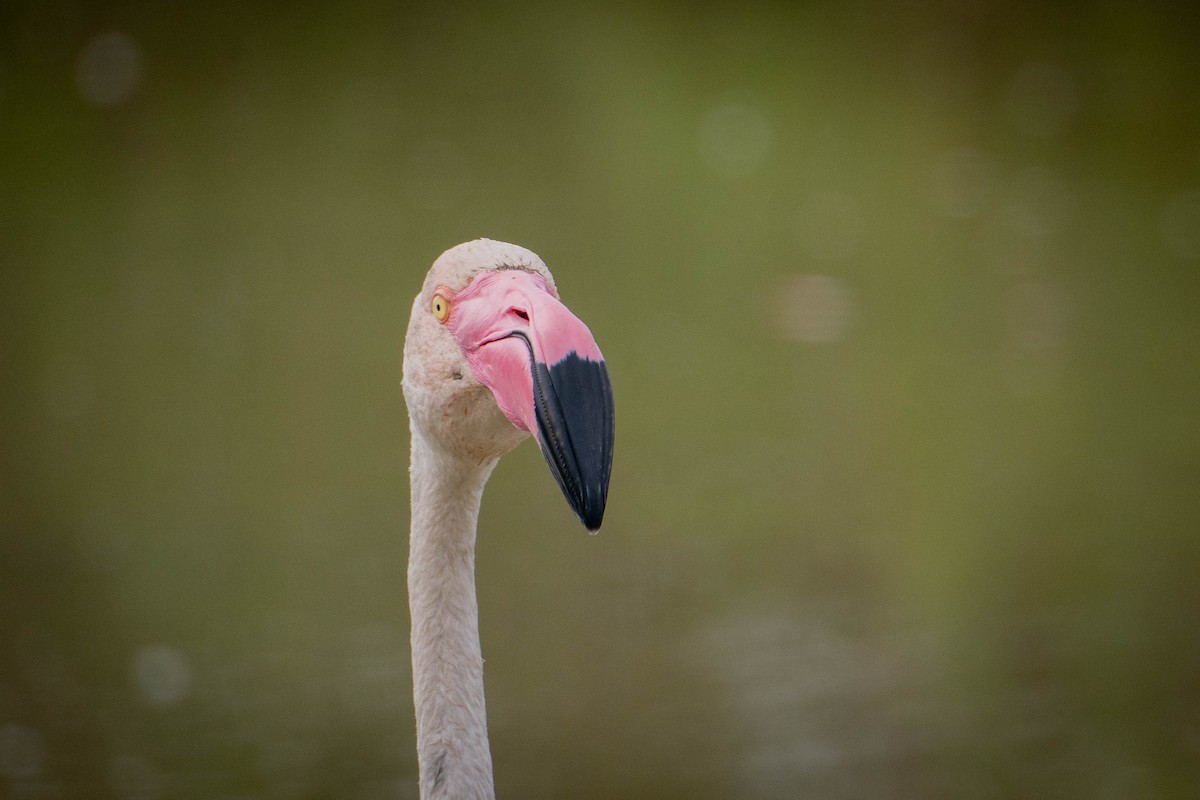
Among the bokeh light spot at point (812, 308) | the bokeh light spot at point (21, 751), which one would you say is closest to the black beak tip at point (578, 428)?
the bokeh light spot at point (21, 751)

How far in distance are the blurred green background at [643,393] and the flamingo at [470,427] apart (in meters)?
1.67

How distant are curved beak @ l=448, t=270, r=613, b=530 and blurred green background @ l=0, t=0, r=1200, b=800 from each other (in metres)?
2.11

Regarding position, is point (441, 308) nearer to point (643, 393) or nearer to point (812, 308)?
point (643, 393)

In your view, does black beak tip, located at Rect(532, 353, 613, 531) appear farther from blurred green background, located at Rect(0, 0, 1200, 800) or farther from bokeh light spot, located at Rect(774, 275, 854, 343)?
bokeh light spot, located at Rect(774, 275, 854, 343)

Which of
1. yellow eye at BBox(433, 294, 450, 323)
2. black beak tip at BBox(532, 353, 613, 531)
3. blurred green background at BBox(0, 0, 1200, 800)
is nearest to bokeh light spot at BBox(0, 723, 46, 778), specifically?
blurred green background at BBox(0, 0, 1200, 800)

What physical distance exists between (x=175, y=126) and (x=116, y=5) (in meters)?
0.41

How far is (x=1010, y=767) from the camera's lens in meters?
3.30

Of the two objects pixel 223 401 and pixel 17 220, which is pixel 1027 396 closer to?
pixel 223 401

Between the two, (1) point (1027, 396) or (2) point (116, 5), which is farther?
(1) point (1027, 396)

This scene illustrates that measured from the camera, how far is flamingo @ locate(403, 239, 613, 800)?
1115mm

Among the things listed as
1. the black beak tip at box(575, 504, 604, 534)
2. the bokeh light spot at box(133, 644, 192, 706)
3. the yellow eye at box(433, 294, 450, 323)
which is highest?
the bokeh light spot at box(133, 644, 192, 706)

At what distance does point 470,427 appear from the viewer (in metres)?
1.34

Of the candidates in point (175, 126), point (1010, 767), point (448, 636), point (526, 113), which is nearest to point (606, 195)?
point (526, 113)

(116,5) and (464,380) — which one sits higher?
(116,5)
